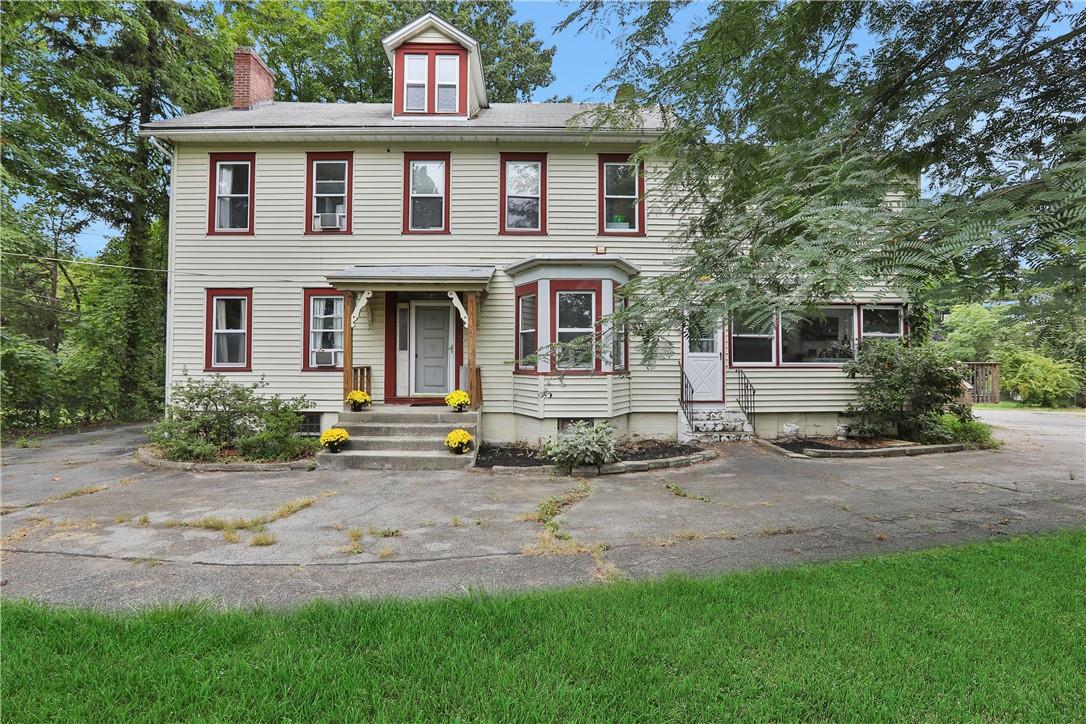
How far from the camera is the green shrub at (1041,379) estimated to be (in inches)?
679

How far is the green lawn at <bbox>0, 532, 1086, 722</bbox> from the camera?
218 centimetres

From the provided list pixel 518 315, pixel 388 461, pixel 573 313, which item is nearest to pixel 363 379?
pixel 388 461

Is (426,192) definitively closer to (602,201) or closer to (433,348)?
(433,348)

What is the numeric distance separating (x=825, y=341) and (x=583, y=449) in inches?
276

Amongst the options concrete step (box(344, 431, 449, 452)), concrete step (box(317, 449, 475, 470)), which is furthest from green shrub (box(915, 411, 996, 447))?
concrete step (box(344, 431, 449, 452))

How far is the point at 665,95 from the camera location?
5.04 meters

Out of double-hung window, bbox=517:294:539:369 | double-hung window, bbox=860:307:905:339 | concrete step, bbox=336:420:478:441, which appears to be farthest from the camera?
double-hung window, bbox=860:307:905:339

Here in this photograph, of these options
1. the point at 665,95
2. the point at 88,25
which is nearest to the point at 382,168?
the point at 665,95

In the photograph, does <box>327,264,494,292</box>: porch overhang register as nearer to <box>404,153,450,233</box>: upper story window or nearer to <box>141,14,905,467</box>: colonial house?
<box>141,14,905,467</box>: colonial house

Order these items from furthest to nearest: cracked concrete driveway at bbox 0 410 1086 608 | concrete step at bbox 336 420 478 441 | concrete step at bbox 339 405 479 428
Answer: concrete step at bbox 339 405 479 428 < concrete step at bbox 336 420 478 441 < cracked concrete driveway at bbox 0 410 1086 608

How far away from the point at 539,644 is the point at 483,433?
25.5ft

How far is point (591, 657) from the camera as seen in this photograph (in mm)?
2518

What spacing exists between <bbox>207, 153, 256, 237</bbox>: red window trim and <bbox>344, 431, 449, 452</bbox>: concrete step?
18.0 ft

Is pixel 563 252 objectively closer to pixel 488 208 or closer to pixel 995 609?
pixel 488 208
